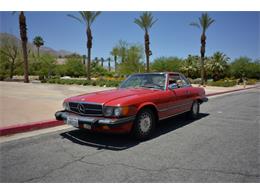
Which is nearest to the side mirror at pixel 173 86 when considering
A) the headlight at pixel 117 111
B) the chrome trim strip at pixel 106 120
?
the chrome trim strip at pixel 106 120

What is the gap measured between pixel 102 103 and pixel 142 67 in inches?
1630

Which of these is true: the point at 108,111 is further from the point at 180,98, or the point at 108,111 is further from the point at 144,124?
the point at 180,98

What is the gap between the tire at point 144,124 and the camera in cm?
453

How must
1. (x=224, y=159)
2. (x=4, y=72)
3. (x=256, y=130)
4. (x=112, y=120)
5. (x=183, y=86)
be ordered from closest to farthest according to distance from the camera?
(x=224, y=159) → (x=112, y=120) → (x=256, y=130) → (x=183, y=86) → (x=4, y=72)

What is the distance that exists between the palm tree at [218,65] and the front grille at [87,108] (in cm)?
4481

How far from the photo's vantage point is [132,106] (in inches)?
169

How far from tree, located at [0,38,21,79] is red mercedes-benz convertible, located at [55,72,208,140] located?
3293cm

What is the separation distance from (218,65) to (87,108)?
150 ft

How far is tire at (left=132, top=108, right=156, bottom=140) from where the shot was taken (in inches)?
178

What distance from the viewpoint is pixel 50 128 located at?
584cm

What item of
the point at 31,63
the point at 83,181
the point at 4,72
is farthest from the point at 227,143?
the point at 31,63

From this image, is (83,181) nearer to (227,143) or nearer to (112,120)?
(112,120)

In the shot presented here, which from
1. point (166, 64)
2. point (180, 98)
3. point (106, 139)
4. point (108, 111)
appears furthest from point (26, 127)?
point (166, 64)

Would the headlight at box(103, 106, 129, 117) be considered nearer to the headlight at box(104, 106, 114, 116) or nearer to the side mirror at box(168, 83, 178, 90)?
the headlight at box(104, 106, 114, 116)
